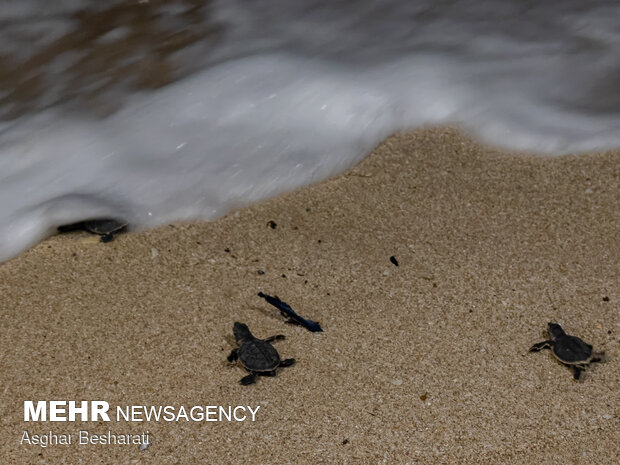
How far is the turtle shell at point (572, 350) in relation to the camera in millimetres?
1766

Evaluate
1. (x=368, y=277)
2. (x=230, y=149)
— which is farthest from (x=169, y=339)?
(x=230, y=149)

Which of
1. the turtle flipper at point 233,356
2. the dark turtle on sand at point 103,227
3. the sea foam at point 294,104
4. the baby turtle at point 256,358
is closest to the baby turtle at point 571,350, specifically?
the baby turtle at point 256,358

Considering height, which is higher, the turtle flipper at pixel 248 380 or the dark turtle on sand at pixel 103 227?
the dark turtle on sand at pixel 103 227

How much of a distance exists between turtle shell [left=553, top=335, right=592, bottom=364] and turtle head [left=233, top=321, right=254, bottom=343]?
91cm

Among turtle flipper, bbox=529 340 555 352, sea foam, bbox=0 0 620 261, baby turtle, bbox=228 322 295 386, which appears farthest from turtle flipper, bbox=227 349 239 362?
turtle flipper, bbox=529 340 555 352

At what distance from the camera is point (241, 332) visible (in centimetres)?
184

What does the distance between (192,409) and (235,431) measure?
0.14 m

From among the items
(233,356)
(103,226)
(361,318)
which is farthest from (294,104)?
(233,356)

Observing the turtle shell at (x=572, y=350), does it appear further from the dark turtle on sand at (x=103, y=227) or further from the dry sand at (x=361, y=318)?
the dark turtle on sand at (x=103, y=227)

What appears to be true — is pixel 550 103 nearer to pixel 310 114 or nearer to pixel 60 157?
pixel 310 114

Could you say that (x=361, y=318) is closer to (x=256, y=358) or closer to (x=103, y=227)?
(x=256, y=358)

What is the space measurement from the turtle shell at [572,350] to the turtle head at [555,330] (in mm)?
27

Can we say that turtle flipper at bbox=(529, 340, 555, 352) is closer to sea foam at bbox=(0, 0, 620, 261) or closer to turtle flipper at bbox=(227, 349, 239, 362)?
turtle flipper at bbox=(227, 349, 239, 362)

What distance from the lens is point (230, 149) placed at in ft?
8.60
